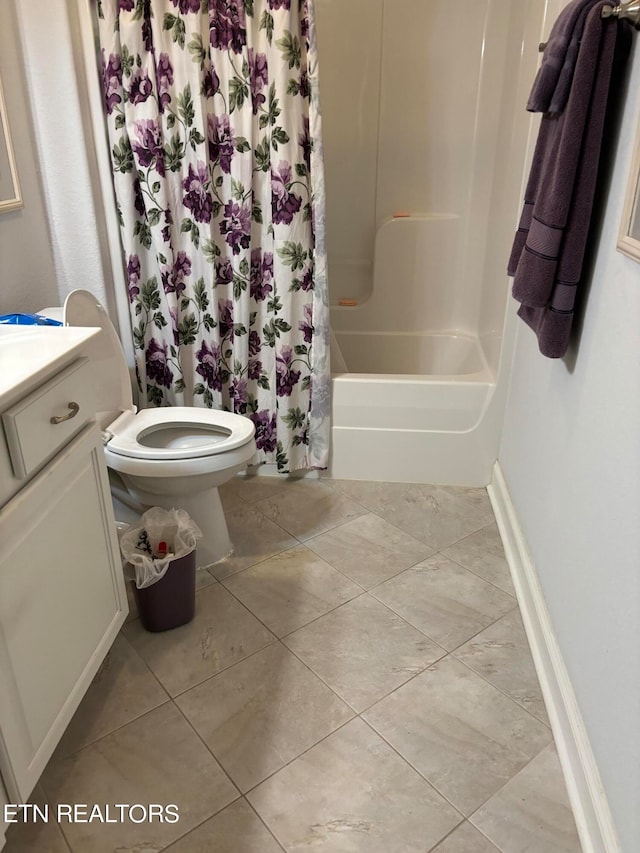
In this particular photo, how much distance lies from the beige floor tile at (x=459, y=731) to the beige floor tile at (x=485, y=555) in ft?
1.38

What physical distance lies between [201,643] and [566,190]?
1460 millimetres

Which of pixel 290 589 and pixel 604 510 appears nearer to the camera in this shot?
pixel 604 510

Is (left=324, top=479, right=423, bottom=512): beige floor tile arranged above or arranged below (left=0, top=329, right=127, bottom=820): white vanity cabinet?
below

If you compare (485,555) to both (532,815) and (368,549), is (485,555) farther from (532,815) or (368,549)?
(532,815)

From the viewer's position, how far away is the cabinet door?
113cm

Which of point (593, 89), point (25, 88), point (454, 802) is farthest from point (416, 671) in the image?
point (25, 88)

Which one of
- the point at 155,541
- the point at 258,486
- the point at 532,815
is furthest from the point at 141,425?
the point at 532,815

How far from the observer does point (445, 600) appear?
1.94 metres

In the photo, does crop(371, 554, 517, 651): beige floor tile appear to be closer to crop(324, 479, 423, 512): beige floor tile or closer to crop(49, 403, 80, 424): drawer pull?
crop(324, 479, 423, 512): beige floor tile

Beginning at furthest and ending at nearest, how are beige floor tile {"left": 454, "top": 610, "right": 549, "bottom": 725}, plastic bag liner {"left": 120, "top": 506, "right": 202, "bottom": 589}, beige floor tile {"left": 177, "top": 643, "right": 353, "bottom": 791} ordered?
1. plastic bag liner {"left": 120, "top": 506, "right": 202, "bottom": 589}
2. beige floor tile {"left": 454, "top": 610, "right": 549, "bottom": 725}
3. beige floor tile {"left": 177, "top": 643, "right": 353, "bottom": 791}

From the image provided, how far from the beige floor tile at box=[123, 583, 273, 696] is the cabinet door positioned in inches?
8.7

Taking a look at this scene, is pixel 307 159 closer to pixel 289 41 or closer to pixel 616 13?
pixel 289 41

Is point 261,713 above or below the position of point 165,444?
below

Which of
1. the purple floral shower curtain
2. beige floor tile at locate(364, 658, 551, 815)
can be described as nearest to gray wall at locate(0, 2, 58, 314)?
the purple floral shower curtain
